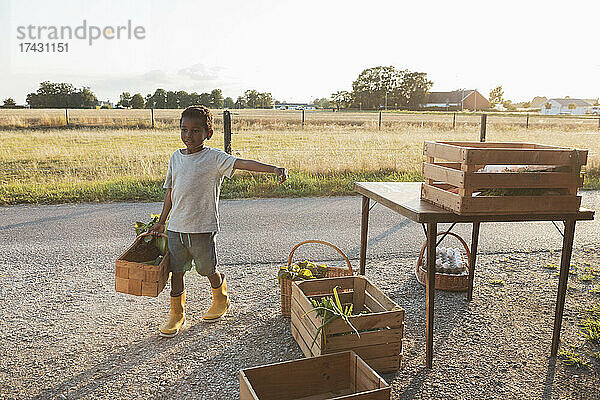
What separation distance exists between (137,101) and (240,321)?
1763 inches

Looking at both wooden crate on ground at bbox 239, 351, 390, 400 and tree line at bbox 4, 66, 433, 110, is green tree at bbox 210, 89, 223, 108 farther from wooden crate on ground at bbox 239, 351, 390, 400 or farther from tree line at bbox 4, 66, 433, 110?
wooden crate on ground at bbox 239, 351, 390, 400

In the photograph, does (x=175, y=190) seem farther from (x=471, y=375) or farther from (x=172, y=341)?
(x=471, y=375)

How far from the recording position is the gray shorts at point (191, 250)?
3.96 metres

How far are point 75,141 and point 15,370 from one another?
61.6 feet

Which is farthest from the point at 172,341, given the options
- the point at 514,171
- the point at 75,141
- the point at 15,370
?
the point at 75,141

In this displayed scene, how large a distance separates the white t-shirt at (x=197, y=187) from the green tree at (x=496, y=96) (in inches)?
3182

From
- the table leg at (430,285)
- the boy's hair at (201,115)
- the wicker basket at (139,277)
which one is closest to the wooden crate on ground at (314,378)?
the table leg at (430,285)

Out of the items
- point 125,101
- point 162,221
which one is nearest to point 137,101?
point 125,101

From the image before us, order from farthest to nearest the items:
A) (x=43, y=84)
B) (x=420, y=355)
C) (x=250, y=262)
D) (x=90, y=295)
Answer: (x=43, y=84), (x=250, y=262), (x=90, y=295), (x=420, y=355)

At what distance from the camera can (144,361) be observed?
369 centimetres

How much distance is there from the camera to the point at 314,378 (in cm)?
312

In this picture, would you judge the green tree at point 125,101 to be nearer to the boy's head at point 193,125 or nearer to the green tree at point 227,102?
the green tree at point 227,102

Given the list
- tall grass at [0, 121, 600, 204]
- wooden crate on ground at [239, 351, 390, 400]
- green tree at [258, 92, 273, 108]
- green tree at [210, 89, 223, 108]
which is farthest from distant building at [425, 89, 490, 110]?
wooden crate on ground at [239, 351, 390, 400]

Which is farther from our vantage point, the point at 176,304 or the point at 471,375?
the point at 176,304
